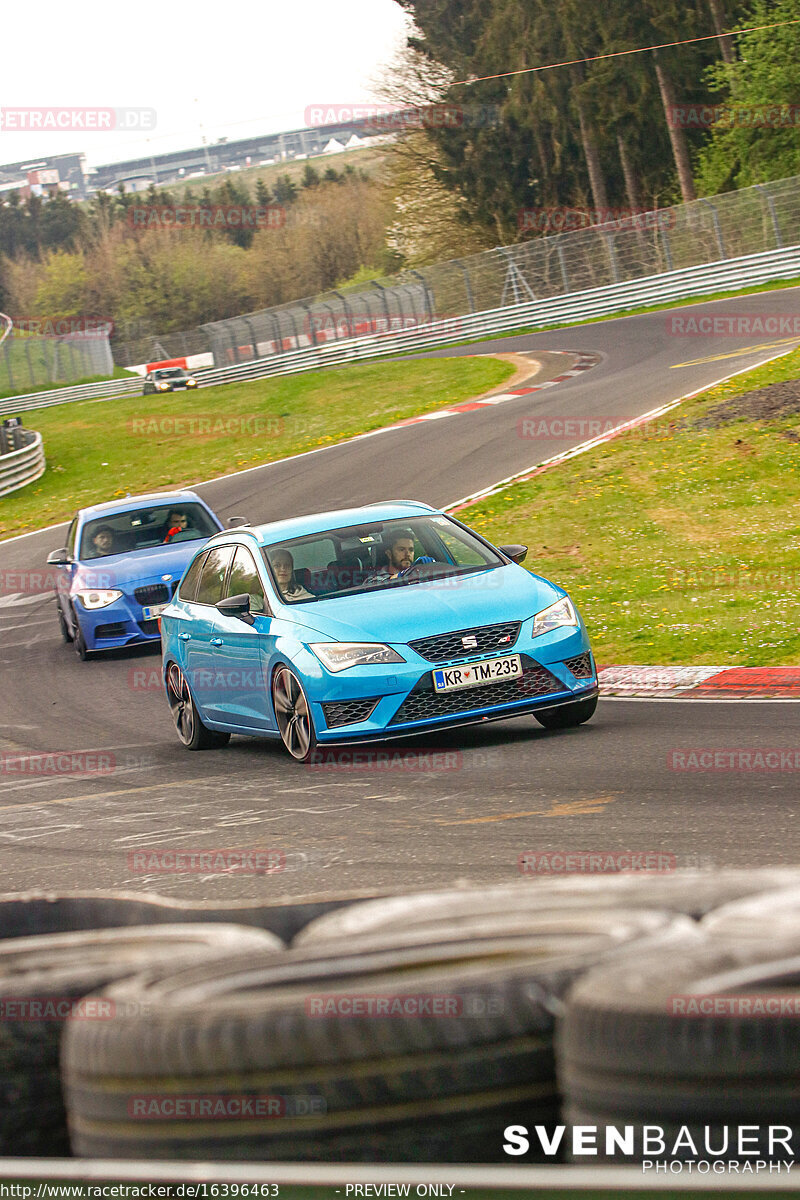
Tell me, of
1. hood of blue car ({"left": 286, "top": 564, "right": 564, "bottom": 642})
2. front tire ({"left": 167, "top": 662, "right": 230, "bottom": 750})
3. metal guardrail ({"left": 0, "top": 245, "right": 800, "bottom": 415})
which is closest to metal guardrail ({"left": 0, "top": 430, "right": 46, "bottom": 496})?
metal guardrail ({"left": 0, "top": 245, "right": 800, "bottom": 415})

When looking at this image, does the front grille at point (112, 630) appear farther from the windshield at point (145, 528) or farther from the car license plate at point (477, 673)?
the car license plate at point (477, 673)

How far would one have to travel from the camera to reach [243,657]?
952cm

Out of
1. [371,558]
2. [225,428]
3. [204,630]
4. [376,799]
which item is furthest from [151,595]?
[225,428]

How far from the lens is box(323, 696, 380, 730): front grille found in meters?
8.45

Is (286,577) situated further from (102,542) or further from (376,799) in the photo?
(102,542)

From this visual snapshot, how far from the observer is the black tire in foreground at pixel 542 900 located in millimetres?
2873

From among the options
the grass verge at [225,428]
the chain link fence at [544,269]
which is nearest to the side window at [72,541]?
the grass verge at [225,428]

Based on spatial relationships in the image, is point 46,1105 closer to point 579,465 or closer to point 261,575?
point 261,575

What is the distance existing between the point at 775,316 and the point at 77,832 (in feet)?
94.3

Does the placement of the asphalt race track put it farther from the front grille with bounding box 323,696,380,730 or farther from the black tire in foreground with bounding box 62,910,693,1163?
the black tire in foreground with bounding box 62,910,693,1163

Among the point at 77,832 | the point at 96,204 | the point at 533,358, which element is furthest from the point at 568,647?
the point at 96,204

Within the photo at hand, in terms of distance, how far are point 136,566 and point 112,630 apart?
85 centimetres

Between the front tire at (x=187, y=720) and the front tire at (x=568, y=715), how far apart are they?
8.55 feet

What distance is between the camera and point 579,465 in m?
21.3
